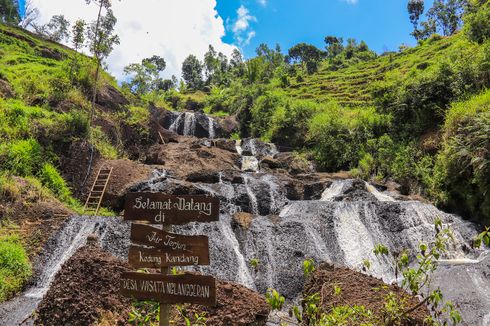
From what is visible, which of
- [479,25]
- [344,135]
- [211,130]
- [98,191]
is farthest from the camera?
[211,130]

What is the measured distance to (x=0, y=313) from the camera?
7.49m

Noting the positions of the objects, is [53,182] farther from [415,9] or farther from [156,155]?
[415,9]

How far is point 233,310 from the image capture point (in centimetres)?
546

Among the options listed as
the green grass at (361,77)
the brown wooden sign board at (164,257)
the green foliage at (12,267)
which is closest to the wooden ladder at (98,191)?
the green foliage at (12,267)

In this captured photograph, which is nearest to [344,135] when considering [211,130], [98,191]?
[211,130]

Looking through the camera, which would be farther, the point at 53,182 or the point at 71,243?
the point at 53,182

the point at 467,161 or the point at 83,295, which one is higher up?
the point at 467,161

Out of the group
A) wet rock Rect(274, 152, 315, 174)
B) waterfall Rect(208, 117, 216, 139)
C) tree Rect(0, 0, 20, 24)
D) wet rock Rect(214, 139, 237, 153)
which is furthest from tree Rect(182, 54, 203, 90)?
wet rock Rect(274, 152, 315, 174)

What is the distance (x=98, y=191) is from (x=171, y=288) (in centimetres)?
1205

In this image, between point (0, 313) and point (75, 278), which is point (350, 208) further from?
point (0, 313)

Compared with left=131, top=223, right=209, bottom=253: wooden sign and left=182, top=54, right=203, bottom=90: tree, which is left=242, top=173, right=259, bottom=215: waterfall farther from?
left=182, top=54, right=203, bottom=90: tree

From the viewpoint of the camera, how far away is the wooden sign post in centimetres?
393

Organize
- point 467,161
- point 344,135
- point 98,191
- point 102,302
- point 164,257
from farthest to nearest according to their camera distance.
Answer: point 344,135 < point 98,191 < point 467,161 < point 102,302 < point 164,257

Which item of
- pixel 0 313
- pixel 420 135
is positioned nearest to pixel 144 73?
pixel 420 135
